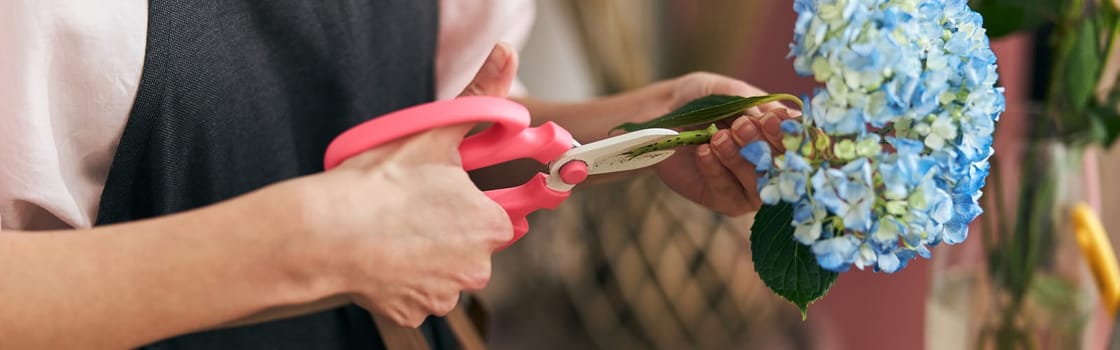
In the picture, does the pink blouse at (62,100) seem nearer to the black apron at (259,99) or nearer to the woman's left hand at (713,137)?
the black apron at (259,99)

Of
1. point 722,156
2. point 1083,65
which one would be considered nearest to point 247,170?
point 722,156

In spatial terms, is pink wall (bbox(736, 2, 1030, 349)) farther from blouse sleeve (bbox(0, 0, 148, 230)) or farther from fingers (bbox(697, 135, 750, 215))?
blouse sleeve (bbox(0, 0, 148, 230))

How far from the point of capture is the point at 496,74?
0.46 meters

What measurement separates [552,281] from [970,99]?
81 centimetres

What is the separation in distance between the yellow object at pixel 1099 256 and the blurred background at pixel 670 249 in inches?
9.8

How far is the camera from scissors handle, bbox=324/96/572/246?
36 cm

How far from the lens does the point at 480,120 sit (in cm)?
37

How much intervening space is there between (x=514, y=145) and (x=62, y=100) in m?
0.22

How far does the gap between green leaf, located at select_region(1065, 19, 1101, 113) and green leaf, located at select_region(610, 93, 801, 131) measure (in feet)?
0.99

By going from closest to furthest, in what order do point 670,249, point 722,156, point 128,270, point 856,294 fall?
point 128,270 < point 722,156 < point 670,249 < point 856,294

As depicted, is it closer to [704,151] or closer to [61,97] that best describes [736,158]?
[704,151]

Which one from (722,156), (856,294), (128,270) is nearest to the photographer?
(128,270)

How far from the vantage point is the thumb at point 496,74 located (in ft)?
1.50

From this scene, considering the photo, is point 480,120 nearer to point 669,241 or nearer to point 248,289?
point 248,289
